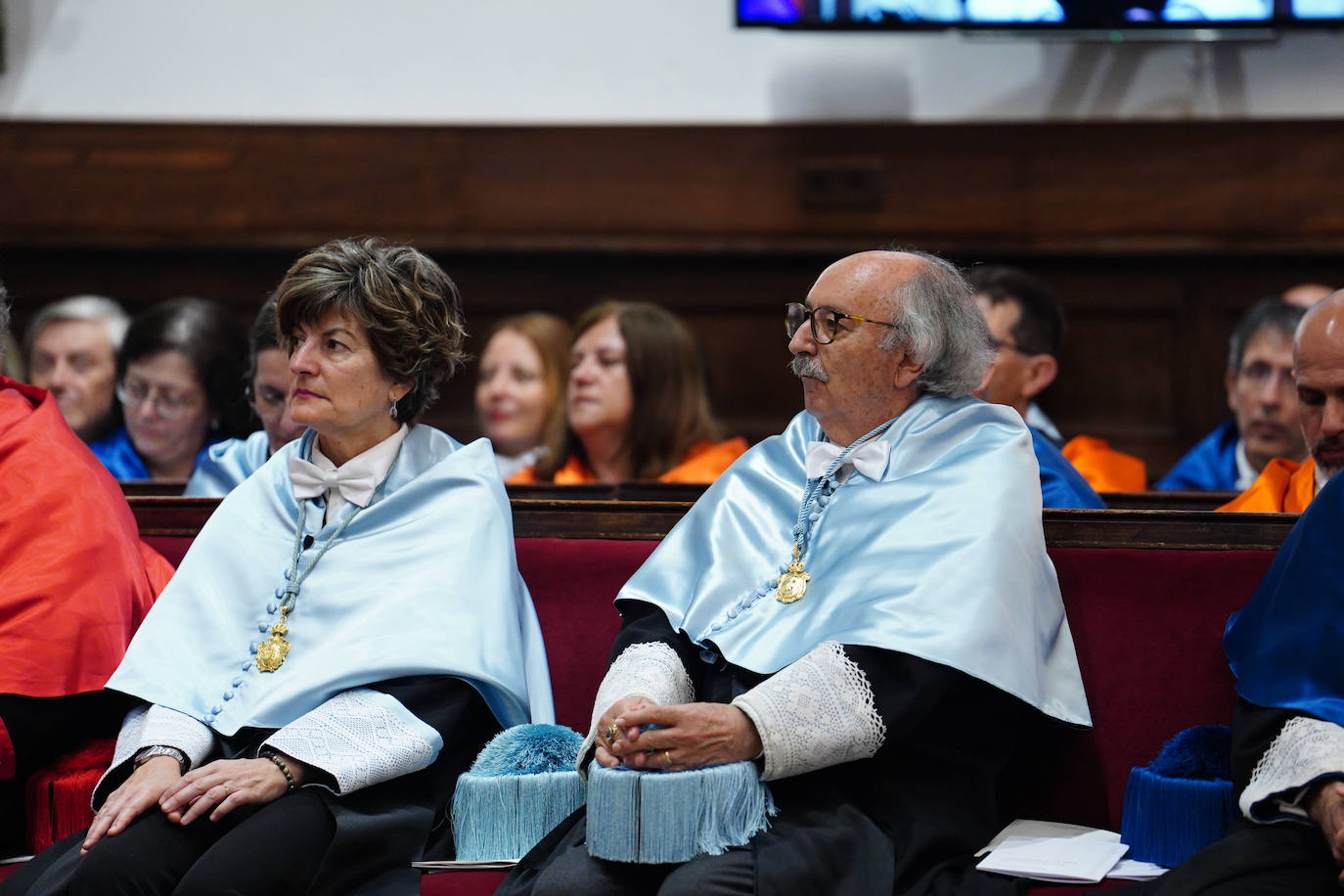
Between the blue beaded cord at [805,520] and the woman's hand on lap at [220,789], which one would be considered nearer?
the woman's hand on lap at [220,789]

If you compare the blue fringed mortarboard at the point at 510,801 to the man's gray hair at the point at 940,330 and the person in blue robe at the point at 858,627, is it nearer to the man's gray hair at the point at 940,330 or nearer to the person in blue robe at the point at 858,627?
the person in blue robe at the point at 858,627

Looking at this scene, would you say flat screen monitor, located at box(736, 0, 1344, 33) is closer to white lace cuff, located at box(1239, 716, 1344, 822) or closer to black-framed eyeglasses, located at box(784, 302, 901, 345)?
black-framed eyeglasses, located at box(784, 302, 901, 345)

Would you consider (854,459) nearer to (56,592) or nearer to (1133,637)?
(1133,637)

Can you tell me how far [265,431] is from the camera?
12.2 ft

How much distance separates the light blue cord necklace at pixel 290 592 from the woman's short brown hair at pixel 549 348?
210cm

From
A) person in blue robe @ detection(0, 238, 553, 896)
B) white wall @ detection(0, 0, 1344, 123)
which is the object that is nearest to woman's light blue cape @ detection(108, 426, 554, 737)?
person in blue robe @ detection(0, 238, 553, 896)

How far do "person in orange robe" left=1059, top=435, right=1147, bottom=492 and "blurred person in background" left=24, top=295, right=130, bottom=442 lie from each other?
3.06 metres

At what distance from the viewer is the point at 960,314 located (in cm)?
275

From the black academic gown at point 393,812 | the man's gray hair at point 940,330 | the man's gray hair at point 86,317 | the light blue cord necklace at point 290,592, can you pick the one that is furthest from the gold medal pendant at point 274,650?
the man's gray hair at point 86,317

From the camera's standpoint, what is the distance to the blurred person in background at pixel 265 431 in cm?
360

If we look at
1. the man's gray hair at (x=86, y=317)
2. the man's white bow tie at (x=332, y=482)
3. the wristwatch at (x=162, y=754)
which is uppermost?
the man's gray hair at (x=86, y=317)

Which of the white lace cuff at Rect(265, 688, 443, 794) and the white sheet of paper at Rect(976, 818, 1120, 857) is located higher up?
the white lace cuff at Rect(265, 688, 443, 794)

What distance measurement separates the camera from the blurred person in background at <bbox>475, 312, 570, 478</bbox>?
4.96 m

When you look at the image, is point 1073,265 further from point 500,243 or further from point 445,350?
point 445,350
